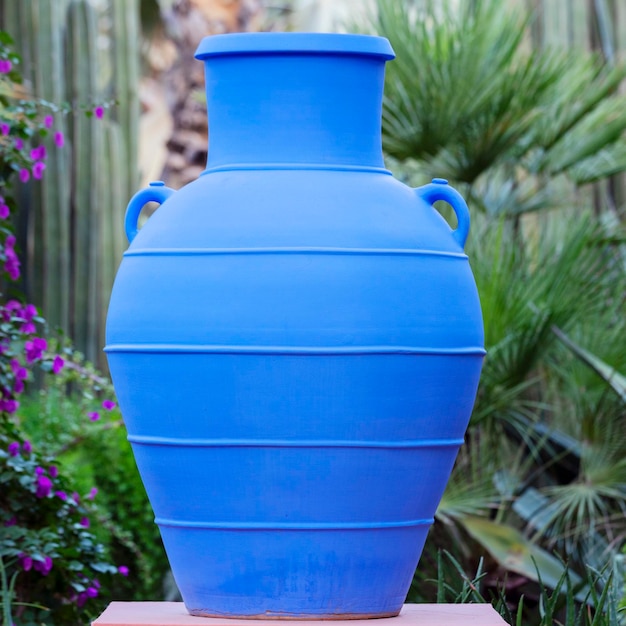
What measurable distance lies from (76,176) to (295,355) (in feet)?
13.9

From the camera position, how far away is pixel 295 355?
230 cm

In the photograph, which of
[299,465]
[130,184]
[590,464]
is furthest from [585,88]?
[299,465]

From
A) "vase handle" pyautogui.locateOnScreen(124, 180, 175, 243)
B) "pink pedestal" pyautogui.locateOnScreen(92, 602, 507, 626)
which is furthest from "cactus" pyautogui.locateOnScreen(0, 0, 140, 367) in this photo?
"pink pedestal" pyautogui.locateOnScreen(92, 602, 507, 626)

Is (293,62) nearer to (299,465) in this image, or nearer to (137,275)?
(137,275)

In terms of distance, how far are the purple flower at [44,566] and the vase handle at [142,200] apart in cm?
90

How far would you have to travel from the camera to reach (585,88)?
537 centimetres

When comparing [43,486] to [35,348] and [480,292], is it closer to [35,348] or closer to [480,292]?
[35,348]

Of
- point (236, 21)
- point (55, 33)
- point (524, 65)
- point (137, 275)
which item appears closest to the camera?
point (137, 275)

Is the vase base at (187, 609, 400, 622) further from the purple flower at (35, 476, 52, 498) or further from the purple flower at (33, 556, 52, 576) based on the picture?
the purple flower at (35, 476, 52, 498)

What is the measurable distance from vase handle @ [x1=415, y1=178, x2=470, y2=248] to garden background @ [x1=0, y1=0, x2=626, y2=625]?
2.87 ft

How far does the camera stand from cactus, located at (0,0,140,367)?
5.94m

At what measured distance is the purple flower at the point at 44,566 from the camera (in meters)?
3.07

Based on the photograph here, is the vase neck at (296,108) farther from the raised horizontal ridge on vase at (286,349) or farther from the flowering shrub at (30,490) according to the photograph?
the flowering shrub at (30,490)

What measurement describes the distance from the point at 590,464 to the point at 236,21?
468 cm
